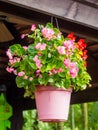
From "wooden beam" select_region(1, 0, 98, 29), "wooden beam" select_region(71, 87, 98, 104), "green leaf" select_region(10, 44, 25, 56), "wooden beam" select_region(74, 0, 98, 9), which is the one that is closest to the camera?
"wooden beam" select_region(1, 0, 98, 29)

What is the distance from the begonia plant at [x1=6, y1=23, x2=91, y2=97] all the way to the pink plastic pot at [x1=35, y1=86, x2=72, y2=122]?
44 millimetres

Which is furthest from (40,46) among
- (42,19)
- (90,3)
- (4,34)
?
(4,34)

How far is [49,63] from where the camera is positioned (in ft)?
6.52

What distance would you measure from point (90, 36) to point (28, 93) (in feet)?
1.90

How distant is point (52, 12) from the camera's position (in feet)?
6.68

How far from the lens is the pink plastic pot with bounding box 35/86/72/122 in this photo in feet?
6.71

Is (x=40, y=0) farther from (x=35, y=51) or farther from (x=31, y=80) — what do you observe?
(x=31, y=80)

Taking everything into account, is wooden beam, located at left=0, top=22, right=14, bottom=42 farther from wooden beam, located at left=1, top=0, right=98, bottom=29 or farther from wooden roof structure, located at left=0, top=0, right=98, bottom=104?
wooden beam, located at left=1, top=0, right=98, bottom=29

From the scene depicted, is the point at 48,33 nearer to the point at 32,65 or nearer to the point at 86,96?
Result: the point at 32,65

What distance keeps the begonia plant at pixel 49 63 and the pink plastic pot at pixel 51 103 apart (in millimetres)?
44

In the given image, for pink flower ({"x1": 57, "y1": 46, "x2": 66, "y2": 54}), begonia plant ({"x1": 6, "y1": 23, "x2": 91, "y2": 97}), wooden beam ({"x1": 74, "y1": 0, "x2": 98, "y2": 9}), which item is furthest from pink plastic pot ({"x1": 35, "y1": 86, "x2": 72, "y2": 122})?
wooden beam ({"x1": 74, "y1": 0, "x2": 98, "y2": 9})

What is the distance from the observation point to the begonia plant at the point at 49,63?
6.53 feet

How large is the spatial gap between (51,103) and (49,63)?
0.74 feet

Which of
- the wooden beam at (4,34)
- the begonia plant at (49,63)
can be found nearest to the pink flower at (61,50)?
the begonia plant at (49,63)
